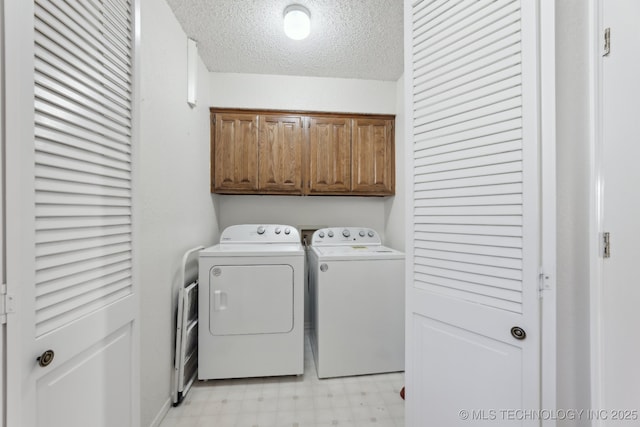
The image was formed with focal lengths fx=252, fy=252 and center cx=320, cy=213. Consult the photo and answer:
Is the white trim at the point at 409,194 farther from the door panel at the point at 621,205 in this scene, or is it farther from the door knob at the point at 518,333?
the door panel at the point at 621,205

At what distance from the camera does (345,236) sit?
249cm

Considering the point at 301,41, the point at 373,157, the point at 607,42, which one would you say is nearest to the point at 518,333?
the point at 607,42

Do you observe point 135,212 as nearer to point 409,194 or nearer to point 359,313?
point 409,194

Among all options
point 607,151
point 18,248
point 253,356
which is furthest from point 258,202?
point 607,151

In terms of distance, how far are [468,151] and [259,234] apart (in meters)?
1.85

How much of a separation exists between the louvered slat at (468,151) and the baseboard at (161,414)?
165 cm

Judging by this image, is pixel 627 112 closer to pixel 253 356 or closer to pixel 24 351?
pixel 24 351

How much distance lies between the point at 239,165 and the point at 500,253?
6.89ft

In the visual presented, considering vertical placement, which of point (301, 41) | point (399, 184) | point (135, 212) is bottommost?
point (135, 212)

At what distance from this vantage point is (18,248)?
57cm

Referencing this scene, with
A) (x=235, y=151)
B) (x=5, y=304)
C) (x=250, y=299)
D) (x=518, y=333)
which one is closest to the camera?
(x=5, y=304)

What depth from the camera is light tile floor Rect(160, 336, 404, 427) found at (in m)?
1.52

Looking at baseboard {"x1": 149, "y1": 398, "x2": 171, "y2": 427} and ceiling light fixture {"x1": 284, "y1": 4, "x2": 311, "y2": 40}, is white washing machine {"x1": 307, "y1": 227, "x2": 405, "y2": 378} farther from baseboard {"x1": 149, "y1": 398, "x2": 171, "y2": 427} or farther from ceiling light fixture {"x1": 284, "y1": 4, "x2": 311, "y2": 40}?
ceiling light fixture {"x1": 284, "y1": 4, "x2": 311, "y2": 40}

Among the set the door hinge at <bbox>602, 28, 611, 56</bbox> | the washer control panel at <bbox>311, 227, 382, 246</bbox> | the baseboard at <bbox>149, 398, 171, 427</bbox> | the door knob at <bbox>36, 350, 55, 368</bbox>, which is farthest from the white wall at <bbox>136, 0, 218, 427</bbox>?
the door hinge at <bbox>602, 28, 611, 56</bbox>
